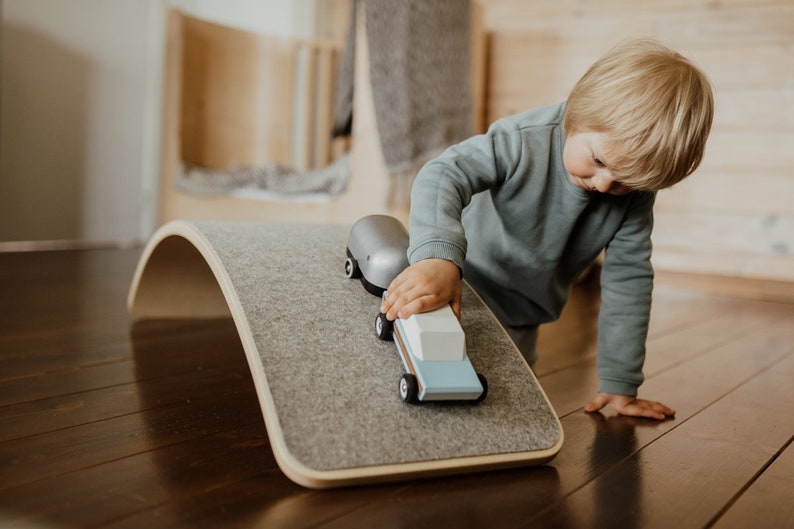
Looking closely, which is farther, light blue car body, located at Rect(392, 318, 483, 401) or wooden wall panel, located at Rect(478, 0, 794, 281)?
wooden wall panel, located at Rect(478, 0, 794, 281)

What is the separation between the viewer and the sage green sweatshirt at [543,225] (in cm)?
85

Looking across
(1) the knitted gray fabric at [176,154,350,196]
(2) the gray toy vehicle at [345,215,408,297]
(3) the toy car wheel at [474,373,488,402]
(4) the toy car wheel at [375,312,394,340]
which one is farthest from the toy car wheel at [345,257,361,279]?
(1) the knitted gray fabric at [176,154,350,196]

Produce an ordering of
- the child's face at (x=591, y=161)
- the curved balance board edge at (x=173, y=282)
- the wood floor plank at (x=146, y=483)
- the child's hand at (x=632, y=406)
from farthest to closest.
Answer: the curved balance board edge at (x=173, y=282)
the child's hand at (x=632, y=406)
the child's face at (x=591, y=161)
the wood floor plank at (x=146, y=483)

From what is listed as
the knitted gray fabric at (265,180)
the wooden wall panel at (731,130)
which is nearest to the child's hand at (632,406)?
the knitted gray fabric at (265,180)

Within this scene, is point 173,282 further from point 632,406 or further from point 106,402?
point 632,406

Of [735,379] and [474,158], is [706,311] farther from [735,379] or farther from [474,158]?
[474,158]

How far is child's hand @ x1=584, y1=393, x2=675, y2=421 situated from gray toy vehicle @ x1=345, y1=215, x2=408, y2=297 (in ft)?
0.98

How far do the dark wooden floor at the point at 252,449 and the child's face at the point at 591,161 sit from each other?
0.27m

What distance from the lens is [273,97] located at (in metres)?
2.55

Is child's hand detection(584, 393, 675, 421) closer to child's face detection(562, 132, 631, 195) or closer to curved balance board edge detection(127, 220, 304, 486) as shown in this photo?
child's face detection(562, 132, 631, 195)

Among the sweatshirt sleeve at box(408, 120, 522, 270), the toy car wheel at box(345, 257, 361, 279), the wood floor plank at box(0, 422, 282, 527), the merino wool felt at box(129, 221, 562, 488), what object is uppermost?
the sweatshirt sleeve at box(408, 120, 522, 270)

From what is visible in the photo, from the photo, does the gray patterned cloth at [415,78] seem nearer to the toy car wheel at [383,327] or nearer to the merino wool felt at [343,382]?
the merino wool felt at [343,382]

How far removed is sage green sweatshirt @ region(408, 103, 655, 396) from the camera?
854 mm

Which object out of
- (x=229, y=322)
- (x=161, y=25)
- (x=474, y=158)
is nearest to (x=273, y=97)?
(x=161, y=25)
